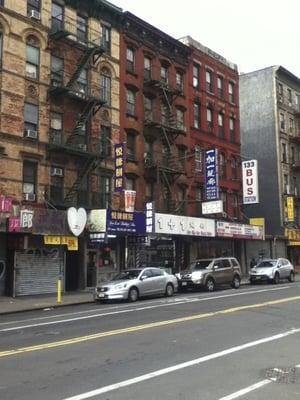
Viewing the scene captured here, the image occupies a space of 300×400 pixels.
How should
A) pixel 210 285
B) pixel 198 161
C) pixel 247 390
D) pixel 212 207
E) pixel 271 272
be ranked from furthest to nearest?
pixel 198 161
pixel 212 207
pixel 271 272
pixel 210 285
pixel 247 390

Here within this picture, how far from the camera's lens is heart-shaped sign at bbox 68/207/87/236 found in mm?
25141

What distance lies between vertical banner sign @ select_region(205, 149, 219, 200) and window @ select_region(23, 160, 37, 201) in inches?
481

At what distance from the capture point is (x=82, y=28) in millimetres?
30328

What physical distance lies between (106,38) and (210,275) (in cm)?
1575

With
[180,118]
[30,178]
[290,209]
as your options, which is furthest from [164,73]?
[290,209]

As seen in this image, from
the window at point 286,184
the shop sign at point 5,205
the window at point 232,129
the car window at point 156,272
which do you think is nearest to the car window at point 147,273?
the car window at point 156,272

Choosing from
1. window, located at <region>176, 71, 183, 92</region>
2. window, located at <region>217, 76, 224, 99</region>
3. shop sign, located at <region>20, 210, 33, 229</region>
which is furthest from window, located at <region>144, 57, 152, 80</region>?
shop sign, located at <region>20, 210, 33, 229</region>

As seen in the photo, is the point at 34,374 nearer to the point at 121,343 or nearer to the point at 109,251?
the point at 121,343

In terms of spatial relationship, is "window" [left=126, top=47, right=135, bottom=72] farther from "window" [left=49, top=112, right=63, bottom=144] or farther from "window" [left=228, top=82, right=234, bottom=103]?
"window" [left=228, top=82, right=234, bottom=103]

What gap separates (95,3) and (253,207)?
84.7 ft

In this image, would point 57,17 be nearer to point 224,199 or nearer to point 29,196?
point 29,196

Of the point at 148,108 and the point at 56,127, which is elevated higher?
the point at 148,108

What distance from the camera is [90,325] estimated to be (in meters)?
13.7

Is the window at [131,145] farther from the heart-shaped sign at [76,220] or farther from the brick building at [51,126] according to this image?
the heart-shaped sign at [76,220]
